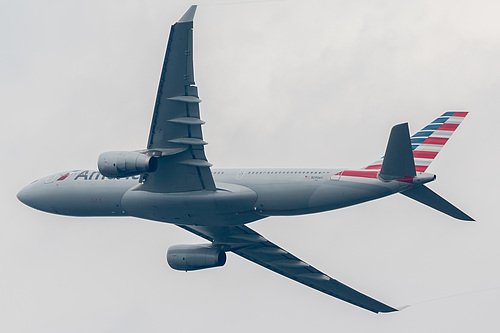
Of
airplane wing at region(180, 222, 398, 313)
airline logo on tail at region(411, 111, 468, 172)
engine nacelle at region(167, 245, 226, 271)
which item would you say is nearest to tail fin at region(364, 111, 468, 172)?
airline logo on tail at region(411, 111, 468, 172)

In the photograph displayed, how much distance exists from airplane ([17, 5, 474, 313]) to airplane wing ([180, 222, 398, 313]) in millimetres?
169

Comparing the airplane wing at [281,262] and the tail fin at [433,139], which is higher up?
the tail fin at [433,139]

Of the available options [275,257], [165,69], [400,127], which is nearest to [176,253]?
[275,257]

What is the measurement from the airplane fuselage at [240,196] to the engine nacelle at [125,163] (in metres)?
3.68

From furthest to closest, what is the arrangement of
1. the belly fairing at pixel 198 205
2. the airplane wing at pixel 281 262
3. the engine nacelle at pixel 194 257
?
the airplane wing at pixel 281 262 → the engine nacelle at pixel 194 257 → the belly fairing at pixel 198 205

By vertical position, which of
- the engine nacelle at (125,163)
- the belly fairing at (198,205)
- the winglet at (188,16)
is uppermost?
the winglet at (188,16)

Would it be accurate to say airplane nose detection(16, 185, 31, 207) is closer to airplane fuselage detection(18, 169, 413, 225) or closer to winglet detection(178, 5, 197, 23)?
airplane fuselage detection(18, 169, 413, 225)

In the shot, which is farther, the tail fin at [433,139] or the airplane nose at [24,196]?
the airplane nose at [24,196]

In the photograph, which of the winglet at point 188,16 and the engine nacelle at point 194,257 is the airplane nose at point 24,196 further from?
the winglet at point 188,16

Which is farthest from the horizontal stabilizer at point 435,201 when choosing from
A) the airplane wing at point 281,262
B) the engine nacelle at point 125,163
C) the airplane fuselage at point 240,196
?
the airplane wing at point 281,262

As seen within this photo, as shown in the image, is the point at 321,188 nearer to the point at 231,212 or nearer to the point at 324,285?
the point at 231,212

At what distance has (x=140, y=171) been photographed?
4691cm

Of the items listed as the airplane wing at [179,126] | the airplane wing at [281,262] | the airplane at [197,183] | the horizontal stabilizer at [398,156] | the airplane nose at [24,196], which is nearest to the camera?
the horizontal stabilizer at [398,156]

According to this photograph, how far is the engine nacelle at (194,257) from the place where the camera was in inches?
2205
